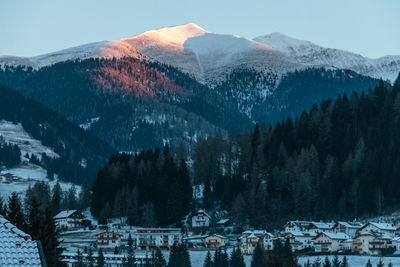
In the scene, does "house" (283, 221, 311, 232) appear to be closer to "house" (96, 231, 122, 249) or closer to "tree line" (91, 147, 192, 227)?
"tree line" (91, 147, 192, 227)

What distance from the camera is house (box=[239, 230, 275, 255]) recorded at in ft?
391

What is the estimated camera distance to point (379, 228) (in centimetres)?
11819

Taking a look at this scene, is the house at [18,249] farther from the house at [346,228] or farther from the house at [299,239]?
the house at [346,228]

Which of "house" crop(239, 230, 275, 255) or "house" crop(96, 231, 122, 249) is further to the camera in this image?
"house" crop(96, 231, 122, 249)

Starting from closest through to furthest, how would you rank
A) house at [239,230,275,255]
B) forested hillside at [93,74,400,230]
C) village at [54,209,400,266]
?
village at [54,209,400,266] → house at [239,230,275,255] → forested hillside at [93,74,400,230]

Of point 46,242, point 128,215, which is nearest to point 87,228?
point 128,215

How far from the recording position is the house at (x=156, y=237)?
131462mm

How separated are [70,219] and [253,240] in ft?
159

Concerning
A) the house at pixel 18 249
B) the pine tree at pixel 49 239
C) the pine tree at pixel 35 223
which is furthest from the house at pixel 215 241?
the house at pixel 18 249

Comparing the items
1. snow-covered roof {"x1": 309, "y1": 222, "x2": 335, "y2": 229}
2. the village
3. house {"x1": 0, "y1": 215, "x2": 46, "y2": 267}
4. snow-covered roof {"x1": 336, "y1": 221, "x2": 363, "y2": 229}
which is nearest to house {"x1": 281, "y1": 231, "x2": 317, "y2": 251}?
the village

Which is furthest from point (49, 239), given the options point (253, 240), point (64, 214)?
point (64, 214)

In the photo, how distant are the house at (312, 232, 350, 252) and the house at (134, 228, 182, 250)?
81.6ft

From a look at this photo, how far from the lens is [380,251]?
114 m

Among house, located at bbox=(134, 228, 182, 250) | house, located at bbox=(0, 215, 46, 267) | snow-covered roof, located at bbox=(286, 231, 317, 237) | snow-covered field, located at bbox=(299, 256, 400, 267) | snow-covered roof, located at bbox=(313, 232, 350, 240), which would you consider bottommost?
house, located at bbox=(134, 228, 182, 250)
